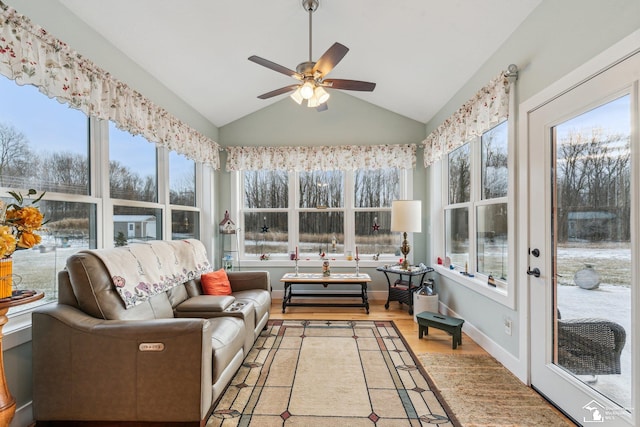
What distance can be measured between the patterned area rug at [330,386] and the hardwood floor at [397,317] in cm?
19

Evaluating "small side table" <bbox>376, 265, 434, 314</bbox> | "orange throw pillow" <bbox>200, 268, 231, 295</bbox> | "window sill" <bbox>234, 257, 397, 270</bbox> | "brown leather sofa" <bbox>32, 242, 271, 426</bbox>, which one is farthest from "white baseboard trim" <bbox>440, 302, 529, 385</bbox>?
"orange throw pillow" <bbox>200, 268, 231, 295</bbox>

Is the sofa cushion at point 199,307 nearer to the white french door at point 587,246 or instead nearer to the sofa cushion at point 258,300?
the sofa cushion at point 258,300

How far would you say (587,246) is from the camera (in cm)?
177

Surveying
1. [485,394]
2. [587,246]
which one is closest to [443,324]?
[485,394]

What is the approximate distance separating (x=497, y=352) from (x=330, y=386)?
4.97 ft

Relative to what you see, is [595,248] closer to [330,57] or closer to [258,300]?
[330,57]

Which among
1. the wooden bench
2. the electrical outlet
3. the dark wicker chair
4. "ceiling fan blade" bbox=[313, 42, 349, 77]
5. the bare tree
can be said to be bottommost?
the wooden bench

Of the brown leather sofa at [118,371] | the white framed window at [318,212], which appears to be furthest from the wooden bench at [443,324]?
the brown leather sofa at [118,371]

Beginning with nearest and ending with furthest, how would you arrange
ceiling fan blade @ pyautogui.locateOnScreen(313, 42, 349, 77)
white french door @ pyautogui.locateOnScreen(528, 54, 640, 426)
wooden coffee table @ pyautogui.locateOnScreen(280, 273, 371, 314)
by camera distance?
1. white french door @ pyautogui.locateOnScreen(528, 54, 640, 426)
2. ceiling fan blade @ pyautogui.locateOnScreen(313, 42, 349, 77)
3. wooden coffee table @ pyautogui.locateOnScreen(280, 273, 371, 314)

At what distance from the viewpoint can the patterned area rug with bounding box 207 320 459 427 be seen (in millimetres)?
1891

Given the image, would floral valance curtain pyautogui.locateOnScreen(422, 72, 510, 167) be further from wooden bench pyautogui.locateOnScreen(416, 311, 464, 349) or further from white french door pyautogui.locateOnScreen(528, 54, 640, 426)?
wooden bench pyautogui.locateOnScreen(416, 311, 464, 349)

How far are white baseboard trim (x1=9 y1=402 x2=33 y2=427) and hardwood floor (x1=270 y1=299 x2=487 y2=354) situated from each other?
2309 millimetres

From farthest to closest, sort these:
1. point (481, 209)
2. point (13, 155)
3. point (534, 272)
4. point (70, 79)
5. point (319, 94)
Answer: point (481, 209) → point (319, 94) → point (534, 272) → point (70, 79) → point (13, 155)

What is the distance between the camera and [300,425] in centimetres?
182
